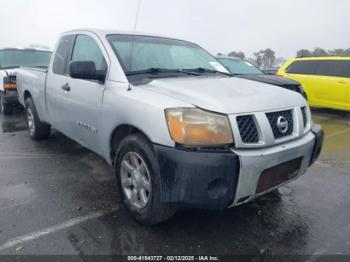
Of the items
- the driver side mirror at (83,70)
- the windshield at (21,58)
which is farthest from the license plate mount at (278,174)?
the windshield at (21,58)

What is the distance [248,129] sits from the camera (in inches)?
96.0

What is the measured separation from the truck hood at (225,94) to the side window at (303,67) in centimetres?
697

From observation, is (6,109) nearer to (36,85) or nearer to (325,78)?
(36,85)

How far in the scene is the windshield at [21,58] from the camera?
8.73 m

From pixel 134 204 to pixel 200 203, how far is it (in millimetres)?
783

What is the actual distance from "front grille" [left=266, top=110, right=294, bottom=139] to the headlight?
465mm

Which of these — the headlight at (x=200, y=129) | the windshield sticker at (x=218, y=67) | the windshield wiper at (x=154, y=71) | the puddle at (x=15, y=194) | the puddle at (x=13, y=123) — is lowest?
the puddle at (x=13, y=123)

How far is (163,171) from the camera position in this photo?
2.40 metres

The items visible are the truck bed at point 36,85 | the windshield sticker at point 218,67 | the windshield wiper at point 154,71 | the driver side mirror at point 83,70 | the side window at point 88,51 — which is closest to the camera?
the driver side mirror at point 83,70

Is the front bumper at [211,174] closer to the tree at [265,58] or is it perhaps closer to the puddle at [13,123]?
the puddle at [13,123]

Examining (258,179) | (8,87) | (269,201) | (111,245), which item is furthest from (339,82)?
(8,87)

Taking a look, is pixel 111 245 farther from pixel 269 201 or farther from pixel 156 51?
pixel 156 51

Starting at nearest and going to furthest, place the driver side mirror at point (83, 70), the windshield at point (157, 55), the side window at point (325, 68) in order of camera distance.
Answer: the driver side mirror at point (83, 70) → the windshield at point (157, 55) → the side window at point (325, 68)

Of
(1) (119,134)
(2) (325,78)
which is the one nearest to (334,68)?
(2) (325,78)
